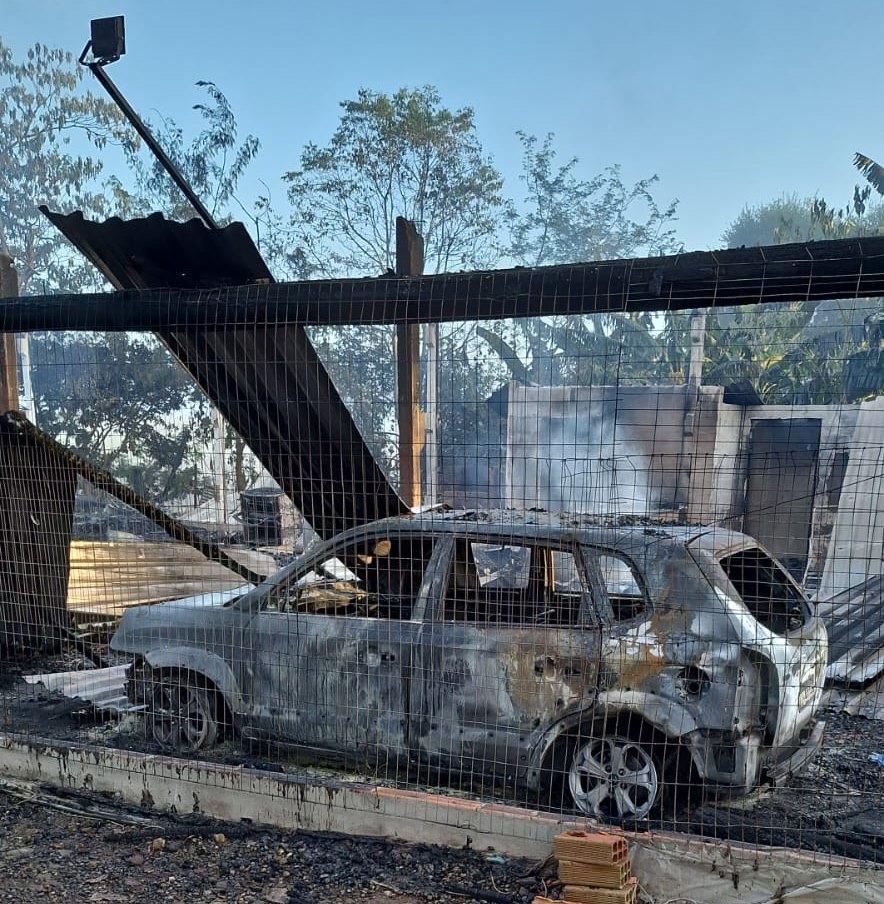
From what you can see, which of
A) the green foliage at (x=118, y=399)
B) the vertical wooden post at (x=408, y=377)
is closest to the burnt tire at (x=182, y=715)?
the vertical wooden post at (x=408, y=377)

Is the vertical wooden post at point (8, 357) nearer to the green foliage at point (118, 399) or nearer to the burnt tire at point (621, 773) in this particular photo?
the burnt tire at point (621, 773)

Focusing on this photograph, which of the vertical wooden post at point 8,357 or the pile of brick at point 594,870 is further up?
the vertical wooden post at point 8,357

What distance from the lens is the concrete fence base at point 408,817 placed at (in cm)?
359

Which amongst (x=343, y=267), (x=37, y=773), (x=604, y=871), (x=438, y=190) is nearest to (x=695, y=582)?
(x=604, y=871)

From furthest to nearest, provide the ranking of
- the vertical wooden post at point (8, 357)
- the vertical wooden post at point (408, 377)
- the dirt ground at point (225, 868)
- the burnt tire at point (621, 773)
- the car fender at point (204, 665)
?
the vertical wooden post at point (8, 357) < the vertical wooden post at point (408, 377) < the car fender at point (204, 665) < the burnt tire at point (621, 773) < the dirt ground at point (225, 868)

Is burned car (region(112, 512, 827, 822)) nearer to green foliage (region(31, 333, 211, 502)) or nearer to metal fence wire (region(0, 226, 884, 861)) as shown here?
metal fence wire (region(0, 226, 884, 861))

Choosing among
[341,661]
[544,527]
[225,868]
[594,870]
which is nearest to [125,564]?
[341,661]

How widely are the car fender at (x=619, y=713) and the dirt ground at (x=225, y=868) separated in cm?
54

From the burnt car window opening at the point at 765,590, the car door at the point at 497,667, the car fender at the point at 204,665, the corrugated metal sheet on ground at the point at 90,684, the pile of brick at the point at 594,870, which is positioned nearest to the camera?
the pile of brick at the point at 594,870

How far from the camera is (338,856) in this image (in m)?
4.21

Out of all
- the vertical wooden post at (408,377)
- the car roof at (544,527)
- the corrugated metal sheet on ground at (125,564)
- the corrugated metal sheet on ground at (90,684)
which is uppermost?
the vertical wooden post at (408,377)

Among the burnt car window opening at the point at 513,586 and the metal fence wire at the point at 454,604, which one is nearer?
the metal fence wire at the point at 454,604

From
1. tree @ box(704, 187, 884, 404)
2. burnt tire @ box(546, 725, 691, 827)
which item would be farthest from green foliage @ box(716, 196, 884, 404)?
burnt tire @ box(546, 725, 691, 827)

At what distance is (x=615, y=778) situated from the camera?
4305 millimetres
